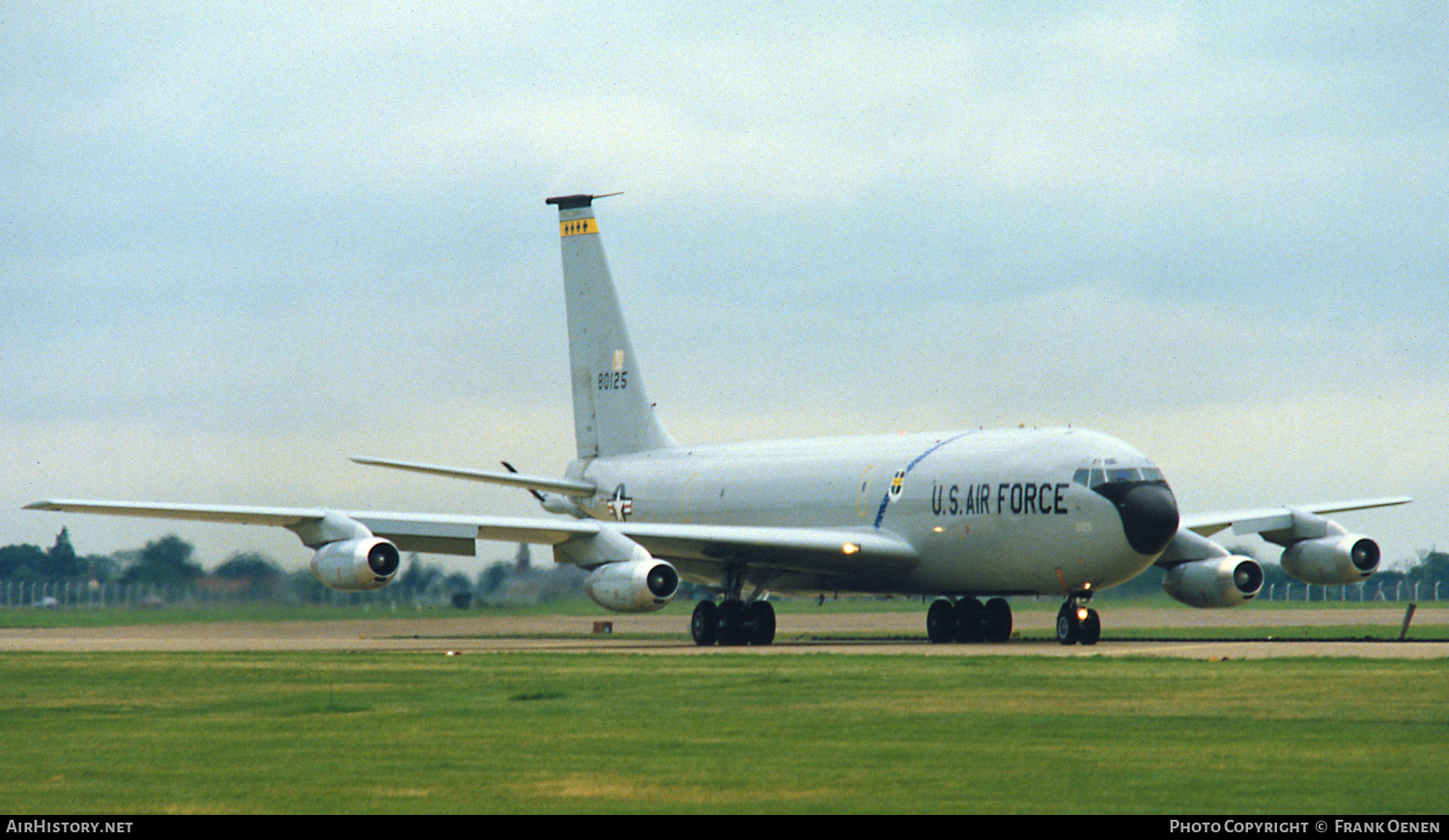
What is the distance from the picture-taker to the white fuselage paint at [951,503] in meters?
33.7

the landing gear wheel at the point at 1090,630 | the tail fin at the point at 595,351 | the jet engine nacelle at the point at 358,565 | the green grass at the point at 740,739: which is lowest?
the green grass at the point at 740,739

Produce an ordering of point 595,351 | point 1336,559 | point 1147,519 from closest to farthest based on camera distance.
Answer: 1. point 1147,519
2. point 1336,559
3. point 595,351

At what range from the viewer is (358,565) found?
111 ft

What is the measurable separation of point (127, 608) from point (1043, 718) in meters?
32.4

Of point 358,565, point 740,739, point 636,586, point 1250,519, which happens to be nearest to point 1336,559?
point 1250,519

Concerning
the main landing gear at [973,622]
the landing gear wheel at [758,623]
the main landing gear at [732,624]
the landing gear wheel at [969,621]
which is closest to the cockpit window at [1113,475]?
the main landing gear at [973,622]

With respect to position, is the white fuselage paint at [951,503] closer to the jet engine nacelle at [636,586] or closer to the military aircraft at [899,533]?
the military aircraft at [899,533]

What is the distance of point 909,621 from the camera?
163 feet

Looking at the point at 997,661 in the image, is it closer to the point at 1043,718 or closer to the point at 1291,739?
the point at 1043,718

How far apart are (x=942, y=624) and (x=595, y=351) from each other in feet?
54.6

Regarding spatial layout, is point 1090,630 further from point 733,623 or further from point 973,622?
point 733,623

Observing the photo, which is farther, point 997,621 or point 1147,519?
point 997,621

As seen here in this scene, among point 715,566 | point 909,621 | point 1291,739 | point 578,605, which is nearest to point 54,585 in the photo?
point 578,605

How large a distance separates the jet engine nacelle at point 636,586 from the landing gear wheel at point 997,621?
740cm
